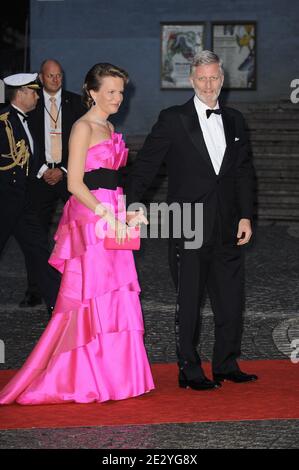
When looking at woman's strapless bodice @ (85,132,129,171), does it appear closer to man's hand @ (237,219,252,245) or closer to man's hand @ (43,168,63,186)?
man's hand @ (237,219,252,245)

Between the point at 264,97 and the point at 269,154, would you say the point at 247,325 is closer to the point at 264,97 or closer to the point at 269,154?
the point at 269,154

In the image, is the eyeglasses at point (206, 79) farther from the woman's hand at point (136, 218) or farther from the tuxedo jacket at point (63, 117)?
the tuxedo jacket at point (63, 117)

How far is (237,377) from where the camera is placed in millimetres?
6664

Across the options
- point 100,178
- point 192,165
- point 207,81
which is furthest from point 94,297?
point 207,81

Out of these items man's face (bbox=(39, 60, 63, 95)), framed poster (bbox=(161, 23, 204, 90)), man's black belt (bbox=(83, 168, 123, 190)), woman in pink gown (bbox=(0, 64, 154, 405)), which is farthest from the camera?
framed poster (bbox=(161, 23, 204, 90))

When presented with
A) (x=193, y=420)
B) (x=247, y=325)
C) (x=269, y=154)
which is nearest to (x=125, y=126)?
(x=269, y=154)

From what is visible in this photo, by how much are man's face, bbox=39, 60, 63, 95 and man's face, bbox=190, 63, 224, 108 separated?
3.20m

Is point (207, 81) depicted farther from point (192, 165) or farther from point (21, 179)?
point (21, 179)

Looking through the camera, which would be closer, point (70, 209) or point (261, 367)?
point (70, 209)

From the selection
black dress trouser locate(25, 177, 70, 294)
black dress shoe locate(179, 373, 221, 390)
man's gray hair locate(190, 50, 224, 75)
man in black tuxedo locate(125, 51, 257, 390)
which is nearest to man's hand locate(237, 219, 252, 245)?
man in black tuxedo locate(125, 51, 257, 390)

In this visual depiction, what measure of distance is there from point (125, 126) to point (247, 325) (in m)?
13.3

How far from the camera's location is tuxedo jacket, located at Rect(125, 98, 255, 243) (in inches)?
253

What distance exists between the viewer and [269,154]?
59.7ft

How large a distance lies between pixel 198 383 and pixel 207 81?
71.3 inches
